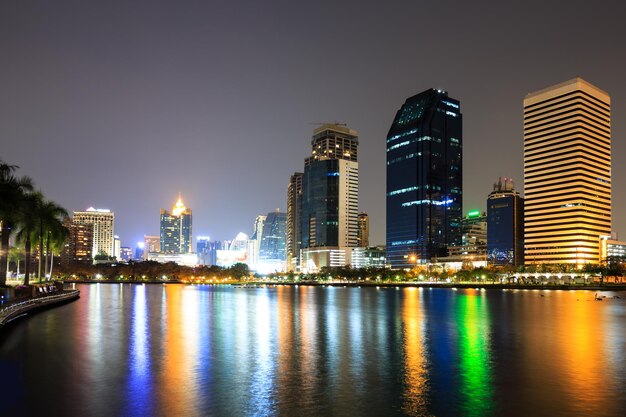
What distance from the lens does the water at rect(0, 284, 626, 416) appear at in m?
28.0

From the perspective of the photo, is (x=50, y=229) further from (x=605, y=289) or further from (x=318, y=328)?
(x=605, y=289)

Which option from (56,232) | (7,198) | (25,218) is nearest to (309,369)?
(7,198)

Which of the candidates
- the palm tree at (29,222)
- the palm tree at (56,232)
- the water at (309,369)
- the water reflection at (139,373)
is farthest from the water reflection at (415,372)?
the palm tree at (56,232)

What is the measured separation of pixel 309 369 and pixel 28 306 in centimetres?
4721

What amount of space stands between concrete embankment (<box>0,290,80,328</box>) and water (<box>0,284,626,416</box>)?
6.50 ft

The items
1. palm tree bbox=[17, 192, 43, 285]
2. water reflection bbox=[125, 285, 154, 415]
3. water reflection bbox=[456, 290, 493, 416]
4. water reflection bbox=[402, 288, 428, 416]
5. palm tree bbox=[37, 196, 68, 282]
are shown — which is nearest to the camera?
water reflection bbox=[125, 285, 154, 415]

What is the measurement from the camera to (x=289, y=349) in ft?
151

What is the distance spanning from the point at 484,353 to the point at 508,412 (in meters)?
18.1

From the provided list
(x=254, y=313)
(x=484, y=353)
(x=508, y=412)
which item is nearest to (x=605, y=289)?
(x=254, y=313)

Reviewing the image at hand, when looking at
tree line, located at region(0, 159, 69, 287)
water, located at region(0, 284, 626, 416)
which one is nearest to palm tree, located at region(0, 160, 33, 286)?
tree line, located at region(0, 159, 69, 287)

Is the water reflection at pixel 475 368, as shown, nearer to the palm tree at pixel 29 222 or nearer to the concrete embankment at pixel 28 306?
the concrete embankment at pixel 28 306

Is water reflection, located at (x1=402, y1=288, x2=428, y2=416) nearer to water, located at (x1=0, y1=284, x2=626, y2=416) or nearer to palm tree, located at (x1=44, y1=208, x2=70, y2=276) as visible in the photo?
water, located at (x1=0, y1=284, x2=626, y2=416)

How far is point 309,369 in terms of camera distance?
3728 cm

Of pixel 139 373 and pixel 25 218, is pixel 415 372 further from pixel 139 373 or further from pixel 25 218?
pixel 25 218
